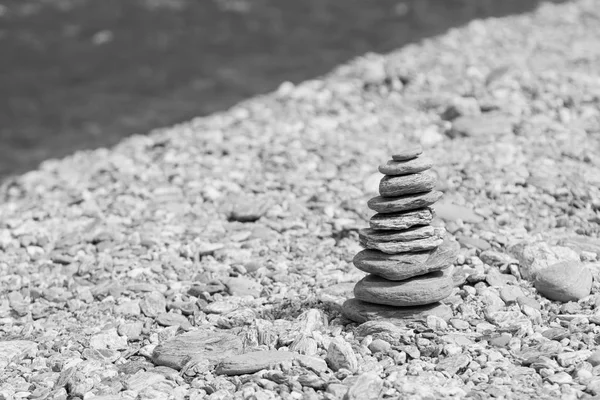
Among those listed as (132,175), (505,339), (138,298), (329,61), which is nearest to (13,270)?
(138,298)

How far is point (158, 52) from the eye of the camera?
14.1 metres

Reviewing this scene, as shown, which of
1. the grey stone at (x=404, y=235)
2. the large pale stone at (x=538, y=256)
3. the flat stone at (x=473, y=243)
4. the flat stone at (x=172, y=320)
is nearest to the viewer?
the grey stone at (x=404, y=235)

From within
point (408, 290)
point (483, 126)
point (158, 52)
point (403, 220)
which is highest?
point (158, 52)

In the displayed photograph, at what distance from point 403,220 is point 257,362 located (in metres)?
1.08

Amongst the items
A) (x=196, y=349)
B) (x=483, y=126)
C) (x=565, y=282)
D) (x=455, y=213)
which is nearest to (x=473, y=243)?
(x=455, y=213)

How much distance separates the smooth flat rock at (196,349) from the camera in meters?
4.76

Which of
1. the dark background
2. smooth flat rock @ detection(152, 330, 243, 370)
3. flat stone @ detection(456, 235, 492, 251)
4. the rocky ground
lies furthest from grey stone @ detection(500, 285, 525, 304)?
the dark background

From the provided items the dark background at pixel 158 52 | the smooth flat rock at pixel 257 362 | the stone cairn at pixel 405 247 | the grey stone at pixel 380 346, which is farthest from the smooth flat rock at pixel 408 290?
the dark background at pixel 158 52

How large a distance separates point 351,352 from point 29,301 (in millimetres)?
2473

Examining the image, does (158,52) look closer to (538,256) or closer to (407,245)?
(538,256)

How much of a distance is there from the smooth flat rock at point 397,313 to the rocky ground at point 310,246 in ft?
0.18

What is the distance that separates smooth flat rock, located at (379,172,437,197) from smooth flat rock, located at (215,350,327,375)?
98cm

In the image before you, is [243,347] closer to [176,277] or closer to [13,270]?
[176,277]

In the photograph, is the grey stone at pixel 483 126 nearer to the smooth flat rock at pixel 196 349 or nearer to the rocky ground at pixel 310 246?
the rocky ground at pixel 310 246
